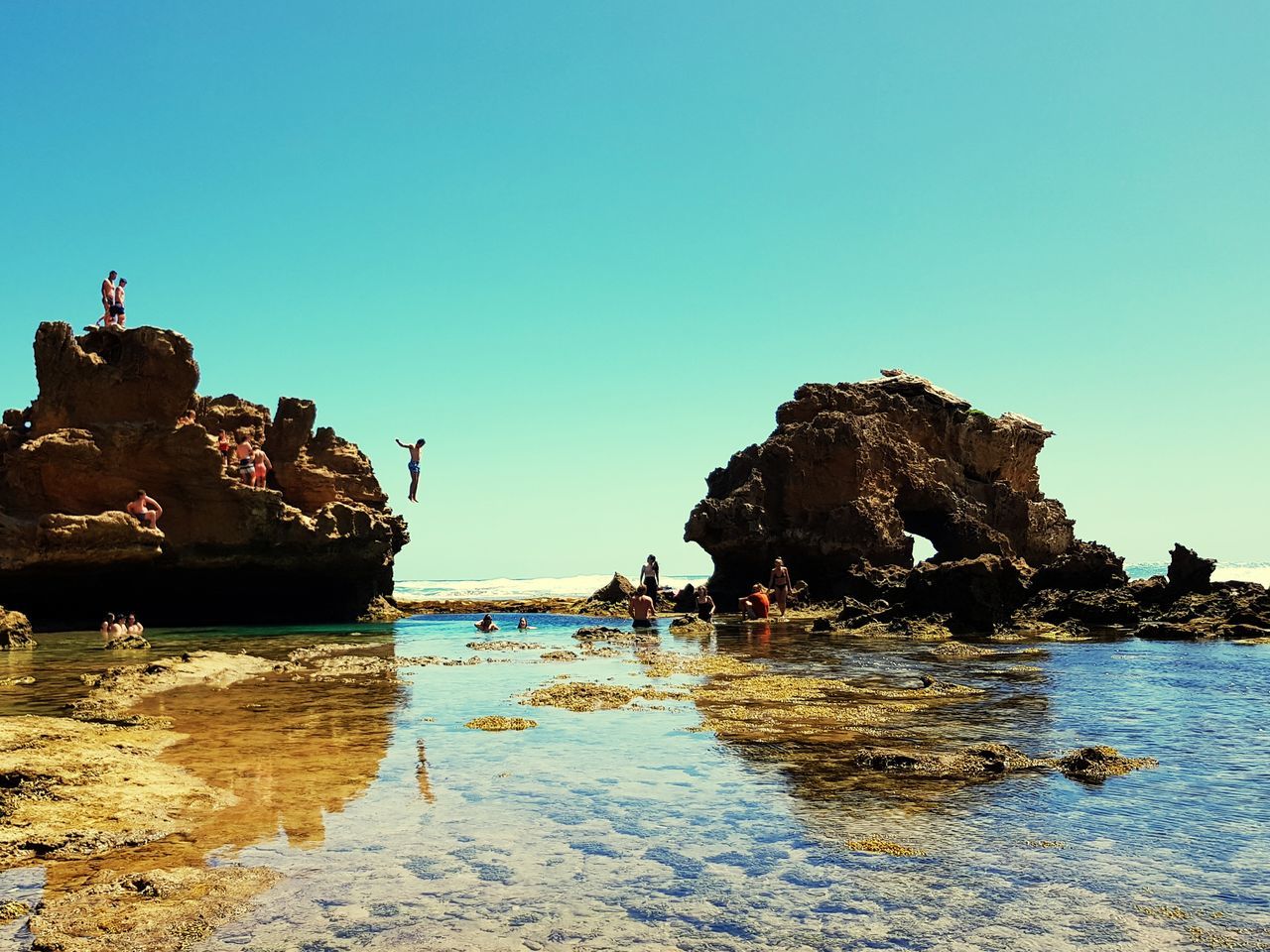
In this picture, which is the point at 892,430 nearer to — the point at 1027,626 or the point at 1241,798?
the point at 1027,626

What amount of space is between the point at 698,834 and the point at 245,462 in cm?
2904

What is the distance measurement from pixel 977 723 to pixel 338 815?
26.6 ft

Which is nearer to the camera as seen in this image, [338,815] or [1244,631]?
[338,815]

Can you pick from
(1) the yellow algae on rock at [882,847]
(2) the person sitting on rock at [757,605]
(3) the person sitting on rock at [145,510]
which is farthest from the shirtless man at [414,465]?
(1) the yellow algae on rock at [882,847]

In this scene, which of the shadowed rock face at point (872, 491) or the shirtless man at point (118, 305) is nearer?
the shirtless man at point (118, 305)

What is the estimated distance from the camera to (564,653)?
22.0 metres

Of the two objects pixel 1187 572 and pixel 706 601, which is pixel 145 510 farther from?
pixel 1187 572

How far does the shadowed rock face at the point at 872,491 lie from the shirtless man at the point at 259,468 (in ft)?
65.1

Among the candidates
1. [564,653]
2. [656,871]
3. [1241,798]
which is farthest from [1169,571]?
[656,871]

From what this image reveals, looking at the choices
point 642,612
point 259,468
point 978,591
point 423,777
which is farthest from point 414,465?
point 423,777

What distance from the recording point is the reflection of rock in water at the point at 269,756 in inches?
255

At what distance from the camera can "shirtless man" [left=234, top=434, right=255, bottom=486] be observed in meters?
31.7

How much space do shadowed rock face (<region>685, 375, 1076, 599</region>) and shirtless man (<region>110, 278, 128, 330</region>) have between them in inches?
1002

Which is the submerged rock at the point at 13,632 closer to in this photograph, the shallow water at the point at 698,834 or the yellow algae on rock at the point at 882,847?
the shallow water at the point at 698,834
